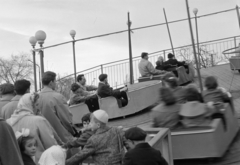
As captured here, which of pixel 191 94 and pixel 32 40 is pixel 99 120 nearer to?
pixel 191 94

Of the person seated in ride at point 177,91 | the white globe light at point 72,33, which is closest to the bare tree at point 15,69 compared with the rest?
the white globe light at point 72,33

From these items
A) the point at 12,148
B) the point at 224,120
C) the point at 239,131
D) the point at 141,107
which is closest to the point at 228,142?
the point at 224,120

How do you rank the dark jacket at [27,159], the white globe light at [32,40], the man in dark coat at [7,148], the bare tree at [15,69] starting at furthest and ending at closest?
the bare tree at [15,69] < the white globe light at [32,40] < the dark jacket at [27,159] < the man in dark coat at [7,148]

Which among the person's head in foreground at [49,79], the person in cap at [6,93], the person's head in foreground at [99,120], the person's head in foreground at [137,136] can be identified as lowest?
the person's head in foreground at [137,136]

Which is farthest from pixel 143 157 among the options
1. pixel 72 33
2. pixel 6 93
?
pixel 72 33

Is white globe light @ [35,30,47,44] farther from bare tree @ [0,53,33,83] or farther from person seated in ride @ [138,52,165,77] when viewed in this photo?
bare tree @ [0,53,33,83]

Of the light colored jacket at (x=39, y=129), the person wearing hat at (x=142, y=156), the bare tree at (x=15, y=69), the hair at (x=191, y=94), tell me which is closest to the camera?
the person wearing hat at (x=142, y=156)

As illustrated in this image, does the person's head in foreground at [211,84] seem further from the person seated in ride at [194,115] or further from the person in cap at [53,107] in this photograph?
the person in cap at [53,107]

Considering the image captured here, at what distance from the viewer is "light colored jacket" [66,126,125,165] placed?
13.2ft

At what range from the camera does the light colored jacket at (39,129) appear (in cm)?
364

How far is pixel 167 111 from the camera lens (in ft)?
19.7

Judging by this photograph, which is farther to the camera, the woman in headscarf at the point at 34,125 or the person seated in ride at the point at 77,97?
the person seated in ride at the point at 77,97

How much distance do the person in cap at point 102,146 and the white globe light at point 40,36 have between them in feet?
34.7

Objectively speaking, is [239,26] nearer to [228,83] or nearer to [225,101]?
[228,83]
